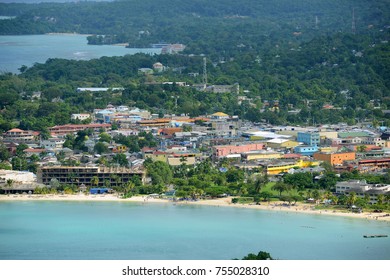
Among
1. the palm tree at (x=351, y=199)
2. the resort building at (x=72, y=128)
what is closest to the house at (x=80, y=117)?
the resort building at (x=72, y=128)

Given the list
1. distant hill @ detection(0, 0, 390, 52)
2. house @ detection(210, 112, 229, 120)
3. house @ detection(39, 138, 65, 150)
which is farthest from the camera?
distant hill @ detection(0, 0, 390, 52)

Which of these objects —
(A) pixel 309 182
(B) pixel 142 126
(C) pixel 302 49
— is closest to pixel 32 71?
(C) pixel 302 49

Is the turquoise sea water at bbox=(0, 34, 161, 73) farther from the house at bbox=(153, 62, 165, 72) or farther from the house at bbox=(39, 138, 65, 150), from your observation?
the house at bbox=(39, 138, 65, 150)

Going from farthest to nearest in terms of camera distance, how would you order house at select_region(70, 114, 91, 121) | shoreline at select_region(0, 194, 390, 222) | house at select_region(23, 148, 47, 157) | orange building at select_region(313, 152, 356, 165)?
house at select_region(70, 114, 91, 121) < house at select_region(23, 148, 47, 157) < orange building at select_region(313, 152, 356, 165) < shoreline at select_region(0, 194, 390, 222)

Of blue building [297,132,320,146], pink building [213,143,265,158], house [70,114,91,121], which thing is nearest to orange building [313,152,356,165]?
pink building [213,143,265,158]

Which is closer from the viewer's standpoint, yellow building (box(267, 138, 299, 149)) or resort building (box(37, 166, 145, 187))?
resort building (box(37, 166, 145, 187))

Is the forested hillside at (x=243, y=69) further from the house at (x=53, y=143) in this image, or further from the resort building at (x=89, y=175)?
the resort building at (x=89, y=175)
